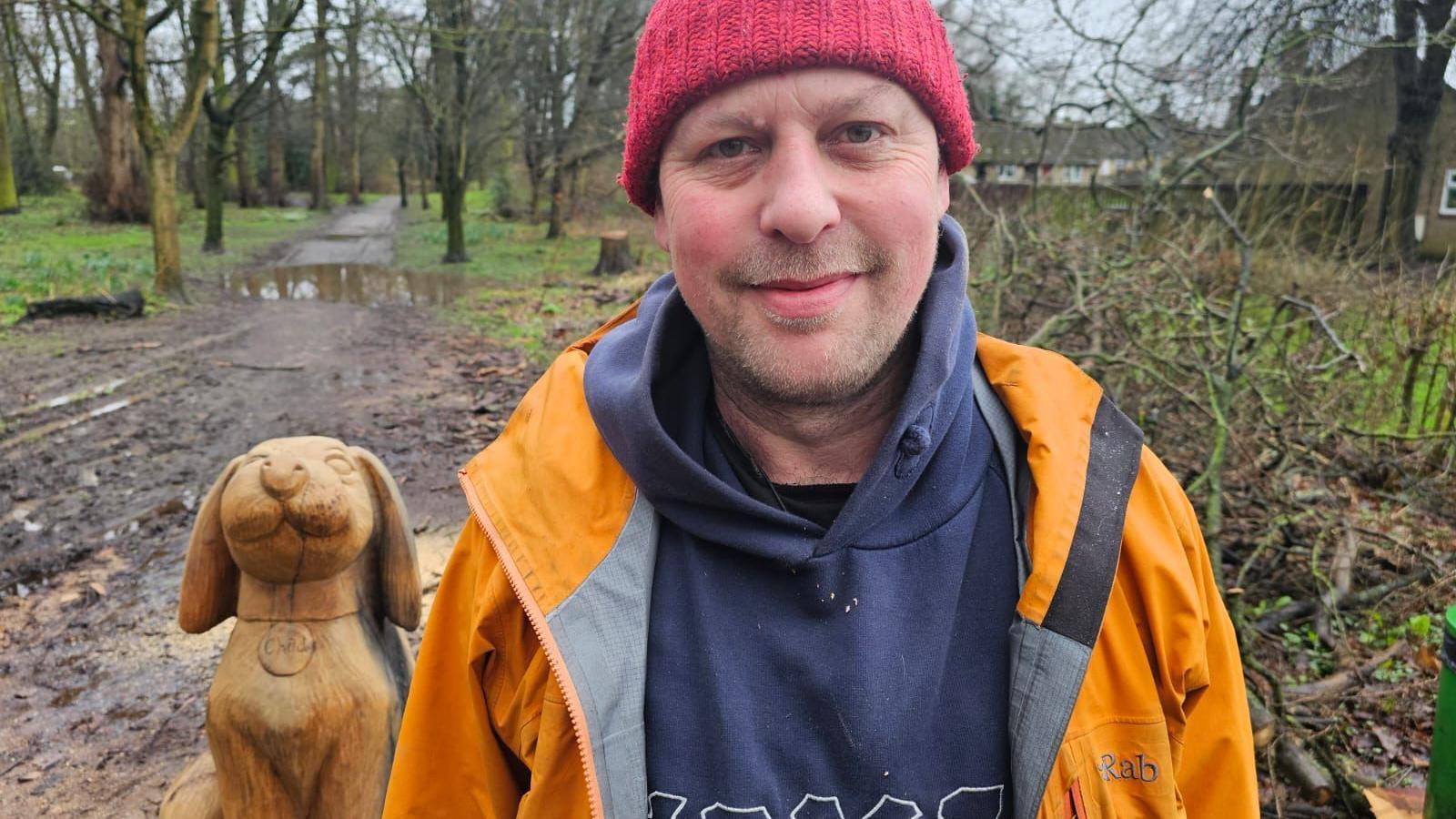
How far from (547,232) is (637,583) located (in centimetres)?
2220

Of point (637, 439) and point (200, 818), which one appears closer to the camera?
point (637, 439)

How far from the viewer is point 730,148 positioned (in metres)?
1.57

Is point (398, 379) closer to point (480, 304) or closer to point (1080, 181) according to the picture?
point (480, 304)

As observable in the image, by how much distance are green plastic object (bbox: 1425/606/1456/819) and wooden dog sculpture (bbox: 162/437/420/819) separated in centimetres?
290

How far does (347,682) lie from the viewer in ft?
7.93

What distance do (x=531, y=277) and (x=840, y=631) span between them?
16213mm

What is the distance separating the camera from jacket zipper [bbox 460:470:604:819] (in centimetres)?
137

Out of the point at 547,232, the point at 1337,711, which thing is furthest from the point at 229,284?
the point at 1337,711

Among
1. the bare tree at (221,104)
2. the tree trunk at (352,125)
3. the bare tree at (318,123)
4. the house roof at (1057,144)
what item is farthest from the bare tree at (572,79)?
the bare tree at (318,123)

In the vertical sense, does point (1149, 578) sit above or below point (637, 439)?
below

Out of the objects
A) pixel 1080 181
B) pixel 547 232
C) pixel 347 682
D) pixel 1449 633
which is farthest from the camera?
pixel 547 232

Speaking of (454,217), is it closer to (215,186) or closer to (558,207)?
(558,207)

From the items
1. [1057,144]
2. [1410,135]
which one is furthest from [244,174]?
[1410,135]

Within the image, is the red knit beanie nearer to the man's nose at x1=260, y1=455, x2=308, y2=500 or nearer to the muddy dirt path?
the man's nose at x1=260, y1=455, x2=308, y2=500
